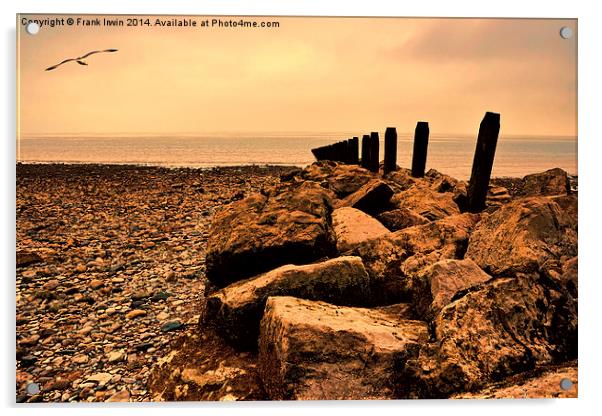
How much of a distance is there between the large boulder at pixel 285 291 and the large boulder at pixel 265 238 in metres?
0.33

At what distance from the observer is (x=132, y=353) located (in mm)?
3688

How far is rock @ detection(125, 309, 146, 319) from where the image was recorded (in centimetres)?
402

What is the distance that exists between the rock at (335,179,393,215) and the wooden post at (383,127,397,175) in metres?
0.56

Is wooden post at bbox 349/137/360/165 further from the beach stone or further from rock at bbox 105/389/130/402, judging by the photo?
rock at bbox 105/389/130/402

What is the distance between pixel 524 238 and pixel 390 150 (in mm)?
2767

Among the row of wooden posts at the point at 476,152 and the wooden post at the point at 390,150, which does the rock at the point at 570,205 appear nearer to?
the row of wooden posts at the point at 476,152

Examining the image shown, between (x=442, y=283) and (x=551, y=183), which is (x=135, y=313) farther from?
(x=551, y=183)

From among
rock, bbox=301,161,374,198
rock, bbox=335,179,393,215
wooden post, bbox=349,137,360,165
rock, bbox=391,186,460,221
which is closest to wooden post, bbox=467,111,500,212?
rock, bbox=391,186,460,221

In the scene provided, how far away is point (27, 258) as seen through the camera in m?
3.98

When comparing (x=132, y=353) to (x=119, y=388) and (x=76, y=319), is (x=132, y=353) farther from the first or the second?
(x=76, y=319)

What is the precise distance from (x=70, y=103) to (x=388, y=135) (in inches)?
125

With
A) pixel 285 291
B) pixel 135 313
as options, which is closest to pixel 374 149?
pixel 285 291

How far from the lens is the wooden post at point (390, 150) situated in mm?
5094
